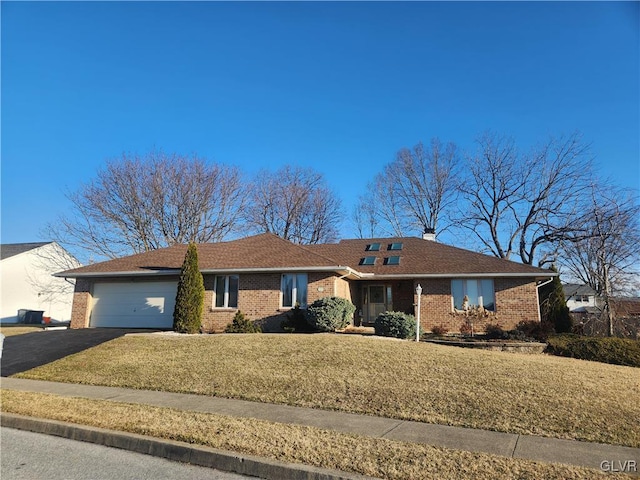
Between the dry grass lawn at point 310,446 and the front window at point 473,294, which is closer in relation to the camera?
the dry grass lawn at point 310,446

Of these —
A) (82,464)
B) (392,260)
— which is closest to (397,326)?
(392,260)

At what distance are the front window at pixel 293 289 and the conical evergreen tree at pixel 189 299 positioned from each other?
11.1ft

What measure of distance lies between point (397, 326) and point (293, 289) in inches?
195

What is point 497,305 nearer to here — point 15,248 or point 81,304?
point 81,304

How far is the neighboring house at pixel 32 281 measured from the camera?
33438 millimetres

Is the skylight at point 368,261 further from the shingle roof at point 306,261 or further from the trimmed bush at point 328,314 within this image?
the trimmed bush at point 328,314

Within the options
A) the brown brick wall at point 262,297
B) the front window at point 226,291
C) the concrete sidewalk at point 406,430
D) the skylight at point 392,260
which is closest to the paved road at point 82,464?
the concrete sidewalk at point 406,430

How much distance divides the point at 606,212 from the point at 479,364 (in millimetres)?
17165

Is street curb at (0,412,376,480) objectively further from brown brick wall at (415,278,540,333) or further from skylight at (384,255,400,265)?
skylight at (384,255,400,265)

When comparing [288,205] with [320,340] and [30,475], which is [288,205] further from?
[30,475]

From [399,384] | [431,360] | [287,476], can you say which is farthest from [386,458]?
[431,360]

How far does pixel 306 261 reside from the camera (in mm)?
17969

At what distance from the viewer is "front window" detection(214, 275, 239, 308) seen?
738 inches

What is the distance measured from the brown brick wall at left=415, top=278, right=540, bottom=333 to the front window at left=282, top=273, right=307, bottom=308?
18.3 ft
